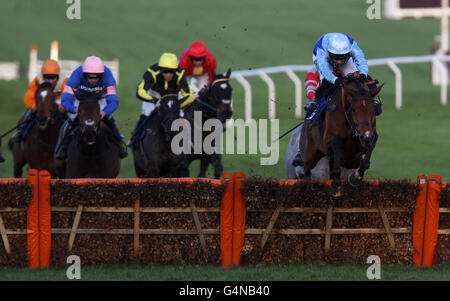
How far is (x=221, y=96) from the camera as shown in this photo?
35.4ft

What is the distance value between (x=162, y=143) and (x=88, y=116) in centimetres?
174

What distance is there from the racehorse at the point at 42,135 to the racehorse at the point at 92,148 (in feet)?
3.19

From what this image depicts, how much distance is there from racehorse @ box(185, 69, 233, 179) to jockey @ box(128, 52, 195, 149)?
39 cm

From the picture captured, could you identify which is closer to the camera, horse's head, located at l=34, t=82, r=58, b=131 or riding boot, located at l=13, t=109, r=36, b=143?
horse's head, located at l=34, t=82, r=58, b=131

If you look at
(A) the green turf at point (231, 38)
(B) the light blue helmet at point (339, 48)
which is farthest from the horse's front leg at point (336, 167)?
(A) the green turf at point (231, 38)

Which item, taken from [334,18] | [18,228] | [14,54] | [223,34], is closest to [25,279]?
[18,228]

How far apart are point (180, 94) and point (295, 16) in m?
35.6

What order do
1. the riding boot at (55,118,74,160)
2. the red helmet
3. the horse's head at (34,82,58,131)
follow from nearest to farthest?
the riding boot at (55,118,74,160), the horse's head at (34,82,58,131), the red helmet

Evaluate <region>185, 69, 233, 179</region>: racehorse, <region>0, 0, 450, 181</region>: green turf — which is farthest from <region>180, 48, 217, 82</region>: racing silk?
<region>0, 0, 450, 181</region>: green turf

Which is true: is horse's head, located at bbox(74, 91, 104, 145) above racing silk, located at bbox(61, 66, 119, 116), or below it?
below

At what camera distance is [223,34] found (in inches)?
1601

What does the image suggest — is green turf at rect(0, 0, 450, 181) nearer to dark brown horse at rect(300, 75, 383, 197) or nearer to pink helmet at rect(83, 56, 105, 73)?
pink helmet at rect(83, 56, 105, 73)

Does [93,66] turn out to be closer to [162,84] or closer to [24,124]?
[162,84]

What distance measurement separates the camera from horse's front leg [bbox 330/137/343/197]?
7.24 meters
